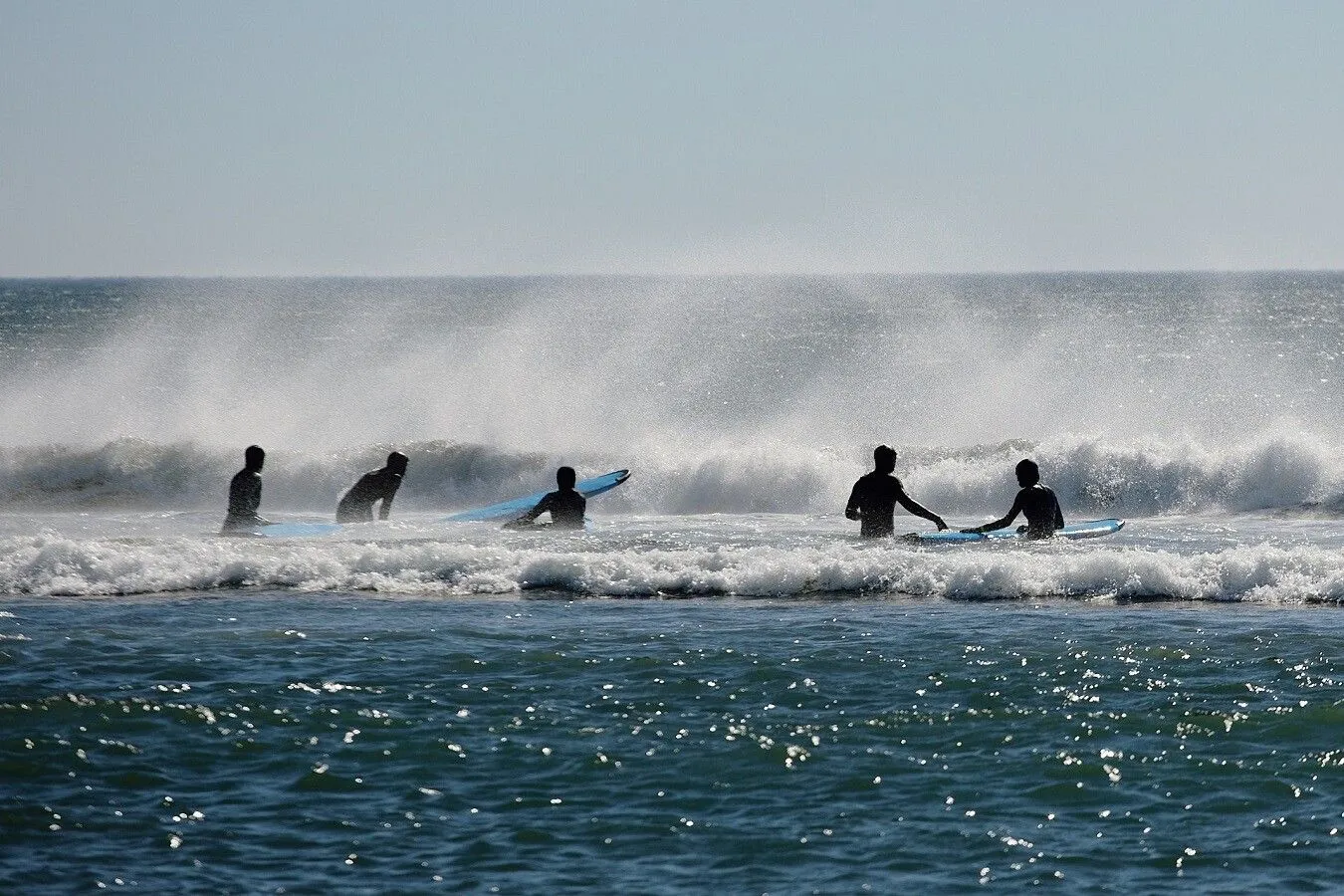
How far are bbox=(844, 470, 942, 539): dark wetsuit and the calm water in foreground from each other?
4.48 m

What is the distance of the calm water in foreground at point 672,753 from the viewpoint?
6.91m

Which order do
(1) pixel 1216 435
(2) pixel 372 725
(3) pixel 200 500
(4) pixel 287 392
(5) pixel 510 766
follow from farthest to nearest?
(4) pixel 287 392 → (1) pixel 1216 435 → (3) pixel 200 500 → (2) pixel 372 725 → (5) pixel 510 766

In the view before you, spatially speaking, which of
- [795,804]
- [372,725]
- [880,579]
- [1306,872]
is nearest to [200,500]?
[880,579]

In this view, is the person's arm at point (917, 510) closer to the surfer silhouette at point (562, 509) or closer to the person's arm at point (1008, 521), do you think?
the person's arm at point (1008, 521)

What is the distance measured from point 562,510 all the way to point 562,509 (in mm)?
11

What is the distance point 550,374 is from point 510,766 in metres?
28.7

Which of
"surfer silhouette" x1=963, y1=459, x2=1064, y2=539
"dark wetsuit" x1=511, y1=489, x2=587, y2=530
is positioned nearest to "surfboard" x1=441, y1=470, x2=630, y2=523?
"dark wetsuit" x1=511, y1=489, x2=587, y2=530

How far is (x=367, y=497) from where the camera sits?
19031mm

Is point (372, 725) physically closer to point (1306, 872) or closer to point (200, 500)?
point (1306, 872)

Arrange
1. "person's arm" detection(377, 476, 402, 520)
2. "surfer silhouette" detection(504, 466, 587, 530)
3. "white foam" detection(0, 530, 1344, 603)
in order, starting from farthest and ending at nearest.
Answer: "person's arm" detection(377, 476, 402, 520), "surfer silhouette" detection(504, 466, 587, 530), "white foam" detection(0, 530, 1344, 603)

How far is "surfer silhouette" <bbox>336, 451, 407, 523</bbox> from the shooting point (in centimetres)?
1880

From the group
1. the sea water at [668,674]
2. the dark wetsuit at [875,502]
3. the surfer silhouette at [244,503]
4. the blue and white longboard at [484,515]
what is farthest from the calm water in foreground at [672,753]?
the surfer silhouette at [244,503]

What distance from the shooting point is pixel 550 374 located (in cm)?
3672

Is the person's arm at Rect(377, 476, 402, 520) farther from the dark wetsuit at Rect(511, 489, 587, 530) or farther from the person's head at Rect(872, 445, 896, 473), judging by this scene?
the person's head at Rect(872, 445, 896, 473)
